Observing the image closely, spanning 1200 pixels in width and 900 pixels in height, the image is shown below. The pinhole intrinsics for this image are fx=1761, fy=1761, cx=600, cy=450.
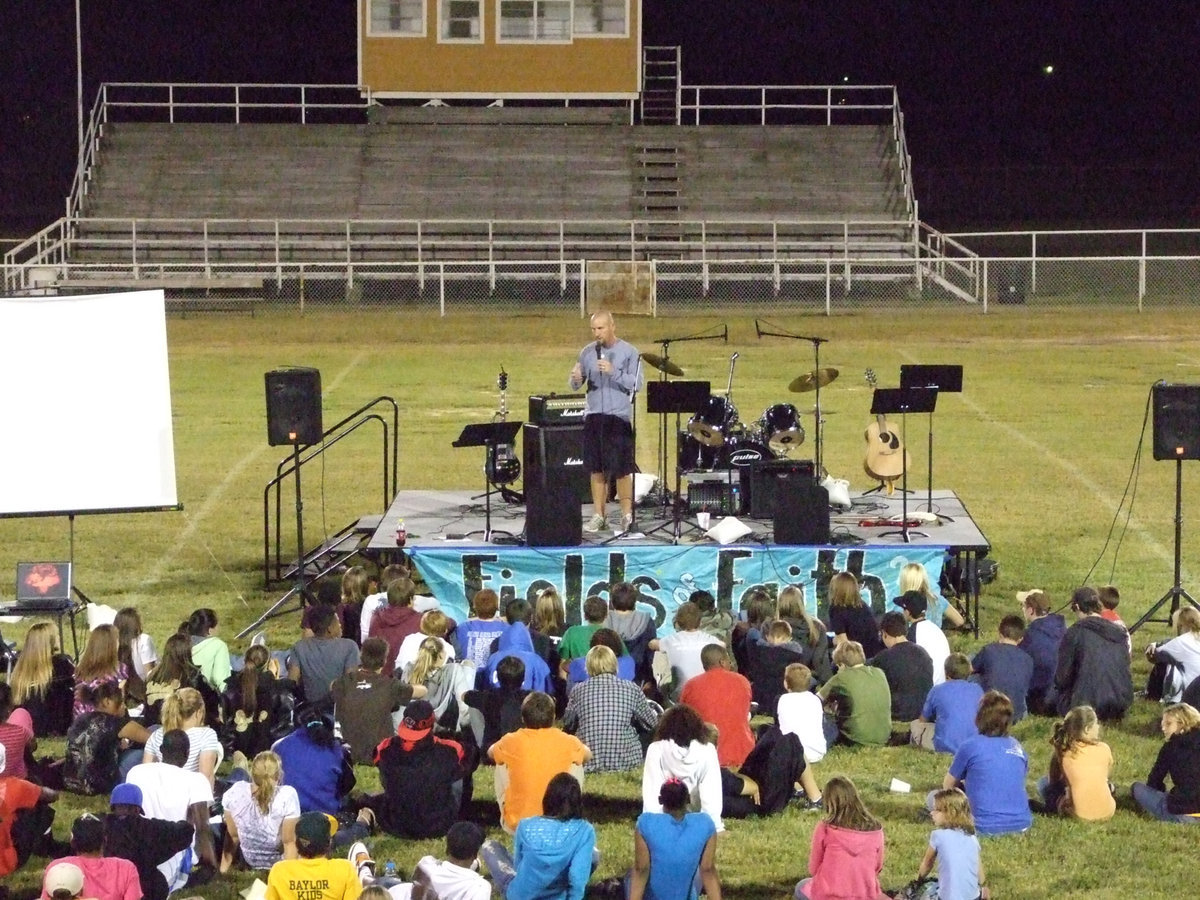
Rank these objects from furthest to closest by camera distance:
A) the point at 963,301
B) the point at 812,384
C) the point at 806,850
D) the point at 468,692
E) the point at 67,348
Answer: the point at 963,301 < the point at 812,384 < the point at 67,348 < the point at 468,692 < the point at 806,850

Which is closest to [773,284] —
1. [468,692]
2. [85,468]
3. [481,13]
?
[481,13]

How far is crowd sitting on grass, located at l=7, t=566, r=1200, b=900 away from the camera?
8219 millimetres

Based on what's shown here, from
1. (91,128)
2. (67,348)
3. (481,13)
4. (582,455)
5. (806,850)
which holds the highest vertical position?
(481,13)

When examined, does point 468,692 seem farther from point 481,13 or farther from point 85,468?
point 481,13

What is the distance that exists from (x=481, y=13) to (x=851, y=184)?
460 inches

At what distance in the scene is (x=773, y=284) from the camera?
4344 cm

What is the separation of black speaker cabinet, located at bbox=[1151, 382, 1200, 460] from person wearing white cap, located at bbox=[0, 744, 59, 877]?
8755 mm

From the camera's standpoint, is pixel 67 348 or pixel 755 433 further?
pixel 755 433

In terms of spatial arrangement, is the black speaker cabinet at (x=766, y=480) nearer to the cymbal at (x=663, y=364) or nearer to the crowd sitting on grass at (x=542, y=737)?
the cymbal at (x=663, y=364)

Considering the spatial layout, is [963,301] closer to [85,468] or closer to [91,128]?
[91,128]

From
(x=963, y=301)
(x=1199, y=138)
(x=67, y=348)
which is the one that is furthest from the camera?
(x=1199, y=138)

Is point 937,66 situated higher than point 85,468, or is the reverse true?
point 937,66

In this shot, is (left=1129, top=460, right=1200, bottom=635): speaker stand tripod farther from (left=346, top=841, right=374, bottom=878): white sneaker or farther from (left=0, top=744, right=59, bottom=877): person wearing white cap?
(left=0, top=744, right=59, bottom=877): person wearing white cap

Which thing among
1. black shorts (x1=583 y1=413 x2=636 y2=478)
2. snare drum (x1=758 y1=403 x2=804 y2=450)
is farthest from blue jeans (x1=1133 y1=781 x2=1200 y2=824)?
snare drum (x1=758 y1=403 x2=804 y2=450)
